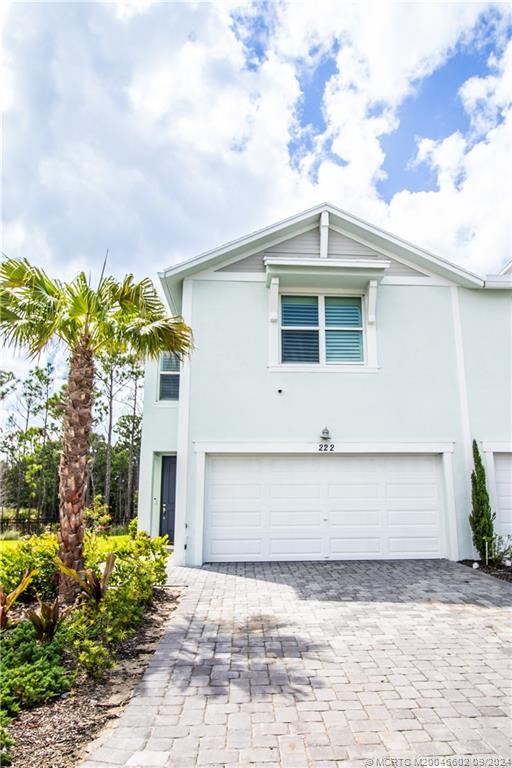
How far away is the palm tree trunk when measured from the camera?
21.6 feet

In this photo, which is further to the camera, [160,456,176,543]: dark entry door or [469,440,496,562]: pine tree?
[160,456,176,543]: dark entry door

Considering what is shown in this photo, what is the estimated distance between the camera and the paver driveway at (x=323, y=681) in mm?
3121

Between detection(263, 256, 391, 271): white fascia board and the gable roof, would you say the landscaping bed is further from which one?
detection(263, 256, 391, 271): white fascia board

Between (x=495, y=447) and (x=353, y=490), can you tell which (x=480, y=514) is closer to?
(x=495, y=447)

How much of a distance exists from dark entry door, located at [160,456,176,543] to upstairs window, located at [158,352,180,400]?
2058 mm

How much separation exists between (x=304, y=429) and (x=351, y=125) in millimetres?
6874

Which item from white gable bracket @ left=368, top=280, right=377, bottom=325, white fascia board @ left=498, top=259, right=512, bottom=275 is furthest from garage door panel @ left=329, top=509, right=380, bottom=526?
white fascia board @ left=498, top=259, right=512, bottom=275

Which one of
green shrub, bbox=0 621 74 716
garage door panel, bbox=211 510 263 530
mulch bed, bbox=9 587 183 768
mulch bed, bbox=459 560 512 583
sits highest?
garage door panel, bbox=211 510 263 530

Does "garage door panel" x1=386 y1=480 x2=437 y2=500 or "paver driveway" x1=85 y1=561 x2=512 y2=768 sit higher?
"garage door panel" x1=386 y1=480 x2=437 y2=500

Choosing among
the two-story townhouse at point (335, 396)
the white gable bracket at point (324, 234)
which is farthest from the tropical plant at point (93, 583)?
the white gable bracket at point (324, 234)

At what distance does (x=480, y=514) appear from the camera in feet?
31.9

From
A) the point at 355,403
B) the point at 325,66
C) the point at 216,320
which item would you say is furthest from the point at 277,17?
the point at 355,403

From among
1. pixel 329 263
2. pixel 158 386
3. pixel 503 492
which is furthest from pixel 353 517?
pixel 158 386

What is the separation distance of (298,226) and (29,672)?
10041mm
